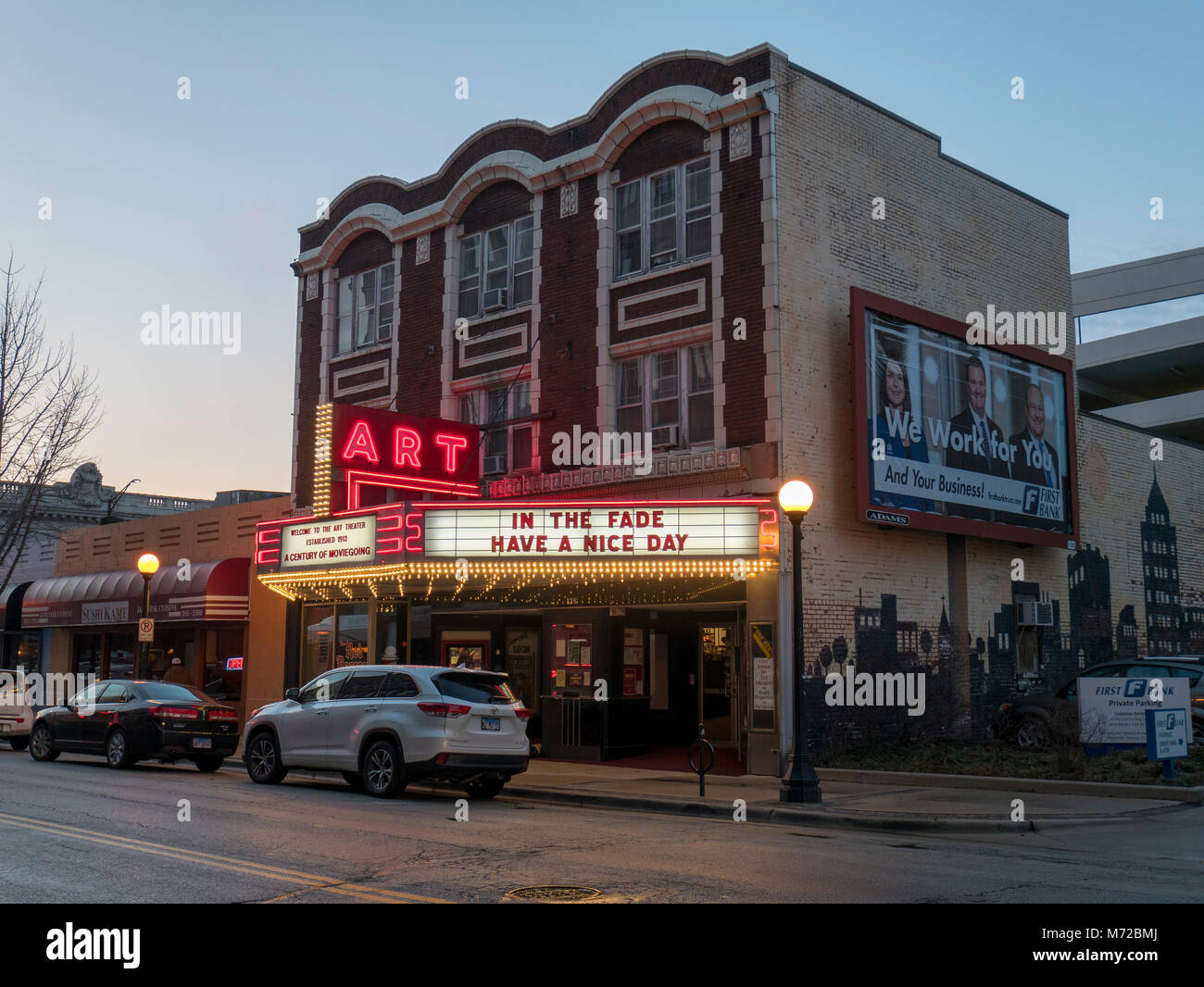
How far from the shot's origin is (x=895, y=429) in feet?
71.3

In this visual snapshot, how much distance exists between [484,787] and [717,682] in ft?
23.2

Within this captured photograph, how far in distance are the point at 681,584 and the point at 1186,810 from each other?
9.00 meters

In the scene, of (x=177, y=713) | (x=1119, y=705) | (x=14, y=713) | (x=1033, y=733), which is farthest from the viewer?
(x=14, y=713)

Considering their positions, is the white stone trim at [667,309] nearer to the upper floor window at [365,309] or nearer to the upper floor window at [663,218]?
the upper floor window at [663,218]

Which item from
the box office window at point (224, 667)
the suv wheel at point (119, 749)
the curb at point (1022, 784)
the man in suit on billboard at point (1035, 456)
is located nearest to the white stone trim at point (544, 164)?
the man in suit on billboard at point (1035, 456)

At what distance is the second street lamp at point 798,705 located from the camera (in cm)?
1587

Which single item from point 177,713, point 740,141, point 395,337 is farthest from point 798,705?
point 395,337

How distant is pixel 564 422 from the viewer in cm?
2384

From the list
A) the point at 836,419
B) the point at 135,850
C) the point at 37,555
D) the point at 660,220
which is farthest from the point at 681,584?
the point at 37,555

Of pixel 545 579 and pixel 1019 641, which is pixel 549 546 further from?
pixel 1019 641

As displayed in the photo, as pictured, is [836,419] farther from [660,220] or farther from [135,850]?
[135,850]

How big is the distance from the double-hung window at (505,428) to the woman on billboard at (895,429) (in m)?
7.16
